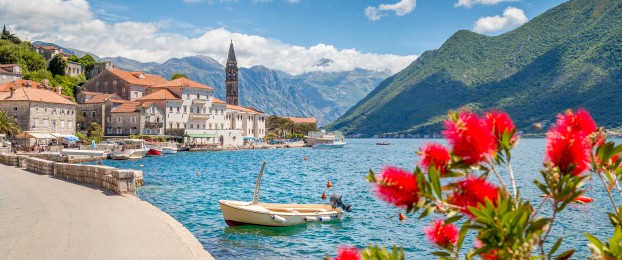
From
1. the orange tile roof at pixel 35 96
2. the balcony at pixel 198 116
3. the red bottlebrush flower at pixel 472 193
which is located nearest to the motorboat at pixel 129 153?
the orange tile roof at pixel 35 96

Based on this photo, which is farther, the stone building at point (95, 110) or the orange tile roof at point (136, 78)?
the orange tile roof at point (136, 78)

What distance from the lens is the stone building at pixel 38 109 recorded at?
234 ft

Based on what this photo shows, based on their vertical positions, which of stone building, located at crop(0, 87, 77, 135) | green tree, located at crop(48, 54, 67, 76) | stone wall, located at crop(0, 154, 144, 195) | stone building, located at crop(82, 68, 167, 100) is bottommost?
stone wall, located at crop(0, 154, 144, 195)

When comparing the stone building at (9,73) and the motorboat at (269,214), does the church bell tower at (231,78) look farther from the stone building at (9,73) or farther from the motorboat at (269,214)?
the motorboat at (269,214)

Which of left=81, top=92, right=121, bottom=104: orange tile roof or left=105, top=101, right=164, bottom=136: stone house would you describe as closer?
left=105, top=101, right=164, bottom=136: stone house

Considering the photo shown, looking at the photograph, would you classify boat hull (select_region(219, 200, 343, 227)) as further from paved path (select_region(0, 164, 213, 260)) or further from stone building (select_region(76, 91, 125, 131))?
stone building (select_region(76, 91, 125, 131))

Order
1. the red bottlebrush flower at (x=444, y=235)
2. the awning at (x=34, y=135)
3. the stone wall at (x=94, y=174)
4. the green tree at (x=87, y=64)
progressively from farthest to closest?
the green tree at (x=87, y=64)
the awning at (x=34, y=135)
the stone wall at (x=94, y=174)
the red bottlebrush flower at (x=444, y=235)

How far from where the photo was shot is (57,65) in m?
104

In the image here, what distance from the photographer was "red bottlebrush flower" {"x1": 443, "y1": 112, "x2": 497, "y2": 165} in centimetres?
269

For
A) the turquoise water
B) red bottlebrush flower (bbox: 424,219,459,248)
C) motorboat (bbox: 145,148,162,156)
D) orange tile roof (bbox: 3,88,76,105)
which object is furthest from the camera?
motorboat (bbox: 145,148,162,156)

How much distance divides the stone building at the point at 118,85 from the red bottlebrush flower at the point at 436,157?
104588 millimetres

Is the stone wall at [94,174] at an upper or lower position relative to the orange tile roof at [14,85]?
lower

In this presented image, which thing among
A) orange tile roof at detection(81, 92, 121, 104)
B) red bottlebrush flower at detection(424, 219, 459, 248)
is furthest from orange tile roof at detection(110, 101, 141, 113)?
red bottlebrush flower at detection(424, 219, 459, 248)

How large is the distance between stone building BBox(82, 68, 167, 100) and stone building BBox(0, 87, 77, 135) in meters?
22.0
